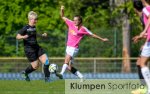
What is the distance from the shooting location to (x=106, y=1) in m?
35.6

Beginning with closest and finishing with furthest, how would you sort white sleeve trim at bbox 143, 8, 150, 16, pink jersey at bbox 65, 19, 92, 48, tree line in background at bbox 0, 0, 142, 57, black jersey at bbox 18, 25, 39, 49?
white sleeve trim at bbox 143, 8, 150, 16 → black jersey at bbox 18, 25, 39, 49 → pink jersey at bbox 65, 19, 92, 48 → tree line in background at bbox 0, 0, 142, 57

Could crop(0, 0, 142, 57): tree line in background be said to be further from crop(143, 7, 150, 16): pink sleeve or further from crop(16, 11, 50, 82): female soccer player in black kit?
crop(143, 7, 150, 16): pink sleeve

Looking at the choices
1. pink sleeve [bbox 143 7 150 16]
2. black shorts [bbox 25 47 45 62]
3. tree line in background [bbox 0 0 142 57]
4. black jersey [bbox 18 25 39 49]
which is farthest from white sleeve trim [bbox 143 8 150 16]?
tree line in background [bbox 0 0 142 57]

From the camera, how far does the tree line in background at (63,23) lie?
30.0 m

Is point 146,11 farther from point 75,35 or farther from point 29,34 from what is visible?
point 75,35

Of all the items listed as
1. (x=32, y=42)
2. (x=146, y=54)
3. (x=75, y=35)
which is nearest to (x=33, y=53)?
(x=32, y=42)

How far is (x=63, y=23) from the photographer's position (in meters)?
33.1

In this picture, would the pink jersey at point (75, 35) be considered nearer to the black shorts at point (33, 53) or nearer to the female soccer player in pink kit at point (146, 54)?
the black shorts at point (33, 53)

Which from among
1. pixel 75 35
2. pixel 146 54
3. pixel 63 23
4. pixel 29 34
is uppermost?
pixel 146 54

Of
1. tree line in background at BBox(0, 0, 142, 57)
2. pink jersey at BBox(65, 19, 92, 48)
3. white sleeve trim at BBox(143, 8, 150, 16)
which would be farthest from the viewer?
tree line in background at BBox(0, 0, 142, 57)

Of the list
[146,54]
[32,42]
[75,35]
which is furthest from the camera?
[75,35]

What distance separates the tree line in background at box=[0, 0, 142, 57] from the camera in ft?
98.5

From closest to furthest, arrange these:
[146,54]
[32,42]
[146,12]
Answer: [146,54], [146,12], [32,42]

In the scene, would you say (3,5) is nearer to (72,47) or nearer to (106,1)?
(106,1)
